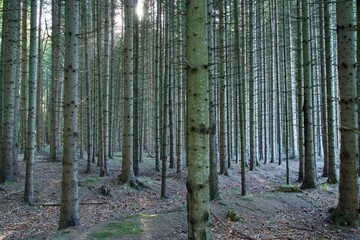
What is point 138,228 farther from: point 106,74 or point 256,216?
point 106,74

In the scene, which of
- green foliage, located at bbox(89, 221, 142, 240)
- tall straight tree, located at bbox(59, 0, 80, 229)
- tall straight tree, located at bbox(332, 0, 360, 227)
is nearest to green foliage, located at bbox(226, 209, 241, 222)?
tall straight tree, located at bbox(332, 0, 360, 227)

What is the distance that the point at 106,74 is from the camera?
1330 cm

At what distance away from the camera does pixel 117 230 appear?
5805 millimetres

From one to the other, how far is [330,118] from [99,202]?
796cm

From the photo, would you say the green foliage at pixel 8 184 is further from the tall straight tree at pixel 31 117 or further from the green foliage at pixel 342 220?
the green foliage at pixel 342 220

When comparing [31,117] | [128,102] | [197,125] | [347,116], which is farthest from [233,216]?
[128,102]

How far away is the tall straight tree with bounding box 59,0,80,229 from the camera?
21.2ft

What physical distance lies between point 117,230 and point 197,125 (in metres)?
2.98

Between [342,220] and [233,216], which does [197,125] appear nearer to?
[233,216]

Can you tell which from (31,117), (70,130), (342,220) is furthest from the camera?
(31,117)

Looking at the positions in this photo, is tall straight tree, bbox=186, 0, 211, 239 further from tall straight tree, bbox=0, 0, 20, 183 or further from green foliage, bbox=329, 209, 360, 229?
tall straight tree, bbox=0, 0, 20, 183

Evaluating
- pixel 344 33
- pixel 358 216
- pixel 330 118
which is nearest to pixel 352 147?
pixel 358 216

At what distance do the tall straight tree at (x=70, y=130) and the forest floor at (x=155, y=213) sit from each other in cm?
45

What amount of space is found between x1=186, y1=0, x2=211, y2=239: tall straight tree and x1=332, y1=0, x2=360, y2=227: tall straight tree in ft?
11.8
